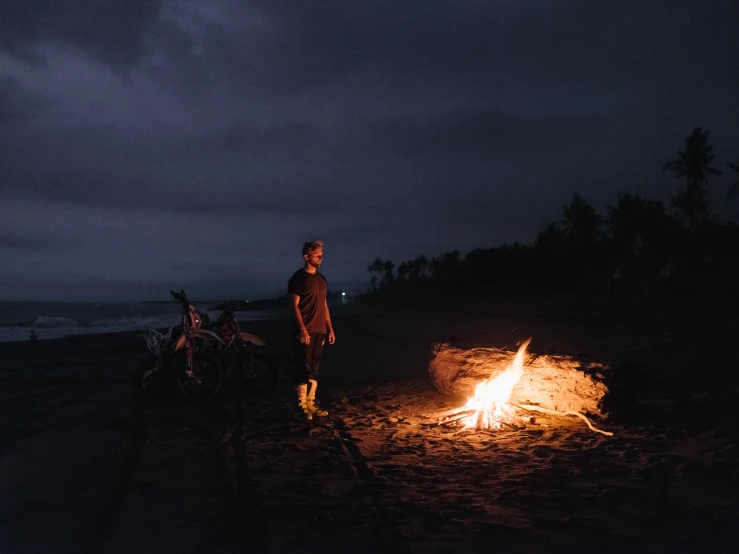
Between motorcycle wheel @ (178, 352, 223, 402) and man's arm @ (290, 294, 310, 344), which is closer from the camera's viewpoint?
man's arm @ (290, 294, 310, 344)

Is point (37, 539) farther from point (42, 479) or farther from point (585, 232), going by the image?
point (585, 232)

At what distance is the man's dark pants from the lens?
21.7ft

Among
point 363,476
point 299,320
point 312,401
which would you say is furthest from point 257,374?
point 363,476

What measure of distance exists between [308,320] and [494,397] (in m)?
2.47

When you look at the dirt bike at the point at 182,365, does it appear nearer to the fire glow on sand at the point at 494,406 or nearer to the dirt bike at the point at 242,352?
the dirt bike at the point at 242,352

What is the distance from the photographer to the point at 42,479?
473cm

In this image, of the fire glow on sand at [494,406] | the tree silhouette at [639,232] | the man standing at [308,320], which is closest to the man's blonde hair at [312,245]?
the man standing at [308,320]

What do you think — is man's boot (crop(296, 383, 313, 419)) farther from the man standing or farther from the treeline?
the treeline

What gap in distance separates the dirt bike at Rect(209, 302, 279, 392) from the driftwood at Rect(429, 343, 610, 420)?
3.08 m

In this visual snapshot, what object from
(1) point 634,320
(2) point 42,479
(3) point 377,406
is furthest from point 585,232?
(2) point 42,479

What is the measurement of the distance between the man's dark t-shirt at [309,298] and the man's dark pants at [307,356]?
0.51 feet

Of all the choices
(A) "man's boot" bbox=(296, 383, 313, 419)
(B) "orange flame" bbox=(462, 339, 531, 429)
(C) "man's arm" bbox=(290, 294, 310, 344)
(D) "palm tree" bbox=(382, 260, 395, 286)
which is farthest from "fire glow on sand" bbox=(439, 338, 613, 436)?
(D) "palm tree" bbox=(382, 260, 395, 286)

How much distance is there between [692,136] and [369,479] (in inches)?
2564

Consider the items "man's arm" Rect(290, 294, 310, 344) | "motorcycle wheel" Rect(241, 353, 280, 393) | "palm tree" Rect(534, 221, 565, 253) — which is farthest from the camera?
"palm tree" Rect(534, 221, 565, 253)
